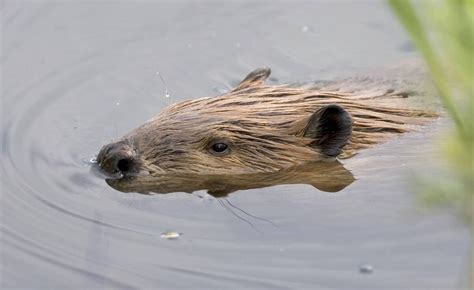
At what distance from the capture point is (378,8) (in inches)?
377

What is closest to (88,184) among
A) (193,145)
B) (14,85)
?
(193,145)

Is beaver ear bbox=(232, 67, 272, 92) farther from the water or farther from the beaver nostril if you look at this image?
the beaver nostril

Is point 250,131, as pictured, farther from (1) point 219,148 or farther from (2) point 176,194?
(2) point 176,194

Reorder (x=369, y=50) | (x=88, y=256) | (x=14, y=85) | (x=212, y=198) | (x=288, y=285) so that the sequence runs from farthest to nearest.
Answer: (x=369, y=50), (x=14, y=85), (x=212, y=198), (x=88, y=256), (x=288, y=285)

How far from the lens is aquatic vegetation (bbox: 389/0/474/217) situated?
364 centimetres

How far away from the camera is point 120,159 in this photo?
6.25 metres

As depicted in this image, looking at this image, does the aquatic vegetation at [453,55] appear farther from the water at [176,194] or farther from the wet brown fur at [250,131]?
the wet brown fur at [250,131]

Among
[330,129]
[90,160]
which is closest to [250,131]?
[330,129]

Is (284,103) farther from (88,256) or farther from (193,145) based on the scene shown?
(88,256)

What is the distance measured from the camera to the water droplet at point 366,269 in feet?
17.8

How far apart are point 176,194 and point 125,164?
312 millimetres

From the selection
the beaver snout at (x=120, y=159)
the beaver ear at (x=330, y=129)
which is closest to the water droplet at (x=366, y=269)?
the beaver ear at (x=330, y=129)

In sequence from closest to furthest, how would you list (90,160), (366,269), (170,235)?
(366,269) → (170,235) → (90,160)

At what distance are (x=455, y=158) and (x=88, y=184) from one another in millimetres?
2824
